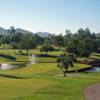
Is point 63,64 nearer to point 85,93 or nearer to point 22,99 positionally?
point 85,93

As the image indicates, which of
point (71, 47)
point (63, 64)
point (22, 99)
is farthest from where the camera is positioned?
point (71, 47)

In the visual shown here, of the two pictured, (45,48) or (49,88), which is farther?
(45,48)

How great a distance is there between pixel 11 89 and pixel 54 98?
296 inches

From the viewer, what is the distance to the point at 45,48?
159375 mm

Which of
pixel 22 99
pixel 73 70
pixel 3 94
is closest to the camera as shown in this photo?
pixel 22 99

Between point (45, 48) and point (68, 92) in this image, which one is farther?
point (45, 48)

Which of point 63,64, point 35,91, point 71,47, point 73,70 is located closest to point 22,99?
point 35,91

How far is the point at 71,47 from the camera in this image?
144m

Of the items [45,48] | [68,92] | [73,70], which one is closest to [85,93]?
[68,92]

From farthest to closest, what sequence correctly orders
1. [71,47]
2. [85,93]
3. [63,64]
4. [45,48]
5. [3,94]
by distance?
1. [45,48]
2. [71,47]
3. [63,64]
4. [85,93]
5. [3,94]

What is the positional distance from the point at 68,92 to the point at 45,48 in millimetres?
121677

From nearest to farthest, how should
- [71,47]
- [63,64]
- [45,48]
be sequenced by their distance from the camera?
[63,64]
[71,47]
[45,48]

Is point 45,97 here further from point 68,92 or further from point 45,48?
point 45,48

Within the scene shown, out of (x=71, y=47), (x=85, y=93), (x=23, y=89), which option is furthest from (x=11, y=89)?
(x=71, y=47)
